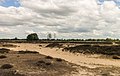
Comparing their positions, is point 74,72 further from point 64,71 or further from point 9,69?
point 9,69

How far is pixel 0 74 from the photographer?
84.7 feet

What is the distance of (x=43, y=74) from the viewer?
88.1 feet

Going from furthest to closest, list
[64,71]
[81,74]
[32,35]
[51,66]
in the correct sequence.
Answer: [32,35] → [51,66] → [64,71] → [81,74]

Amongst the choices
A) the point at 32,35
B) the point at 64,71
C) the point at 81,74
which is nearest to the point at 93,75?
the point at 81,74

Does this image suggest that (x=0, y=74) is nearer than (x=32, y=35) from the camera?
Yes

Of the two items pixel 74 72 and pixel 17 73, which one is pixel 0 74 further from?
pixel 74 72

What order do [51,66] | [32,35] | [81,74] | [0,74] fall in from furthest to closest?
[32,35], [51,66], [81,74], [0,74]

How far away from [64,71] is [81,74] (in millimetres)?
2572

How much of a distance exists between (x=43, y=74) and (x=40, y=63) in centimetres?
651

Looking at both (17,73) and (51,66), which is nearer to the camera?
(17,73)

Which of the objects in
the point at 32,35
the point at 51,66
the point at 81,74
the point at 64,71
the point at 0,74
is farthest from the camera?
the point at 32,35

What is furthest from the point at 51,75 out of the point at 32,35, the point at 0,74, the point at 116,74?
the point at 32,35

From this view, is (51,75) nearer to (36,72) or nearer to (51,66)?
(36,72)

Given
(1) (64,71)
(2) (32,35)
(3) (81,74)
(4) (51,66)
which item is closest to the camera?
(3) (81,74)
